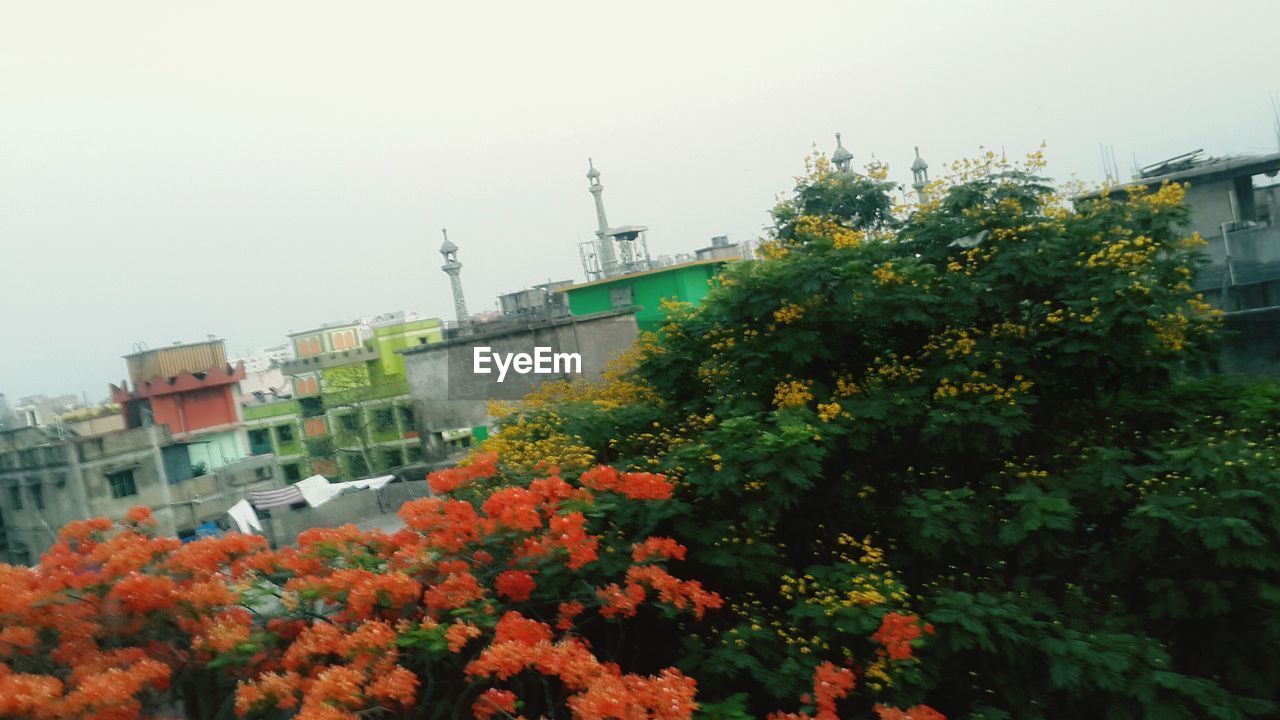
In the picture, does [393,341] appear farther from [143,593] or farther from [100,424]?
[143,593]

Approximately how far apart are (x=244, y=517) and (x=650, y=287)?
14.6m

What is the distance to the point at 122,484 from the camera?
2103 cm

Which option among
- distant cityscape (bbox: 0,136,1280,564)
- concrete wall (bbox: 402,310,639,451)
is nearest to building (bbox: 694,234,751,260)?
distant cityscape (bbox: 0,136,1280,564)

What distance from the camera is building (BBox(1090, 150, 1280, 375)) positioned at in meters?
15.9

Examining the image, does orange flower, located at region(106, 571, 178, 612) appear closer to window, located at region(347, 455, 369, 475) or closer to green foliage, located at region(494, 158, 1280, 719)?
green foliage, located at region(494, 158, 1280, 719)

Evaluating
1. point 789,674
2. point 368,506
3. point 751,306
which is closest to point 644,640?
point 789,674

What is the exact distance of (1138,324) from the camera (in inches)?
336

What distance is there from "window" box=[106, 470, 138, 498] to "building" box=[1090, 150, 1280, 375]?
2167cm

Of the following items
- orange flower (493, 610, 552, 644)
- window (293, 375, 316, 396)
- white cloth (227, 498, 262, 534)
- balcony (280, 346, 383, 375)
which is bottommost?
white cloth (227, 498, 262, 534)

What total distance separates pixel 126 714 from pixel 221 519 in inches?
749

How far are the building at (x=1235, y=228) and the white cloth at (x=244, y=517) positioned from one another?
18.7 metres

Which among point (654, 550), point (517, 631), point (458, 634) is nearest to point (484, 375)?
point (654, 550)

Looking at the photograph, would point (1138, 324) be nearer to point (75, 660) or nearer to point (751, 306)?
point (751, 306)

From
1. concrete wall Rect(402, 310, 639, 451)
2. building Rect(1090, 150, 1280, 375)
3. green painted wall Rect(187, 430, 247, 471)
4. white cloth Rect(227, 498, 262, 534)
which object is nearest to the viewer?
building Rect(1090, 150, 1280, 375)
